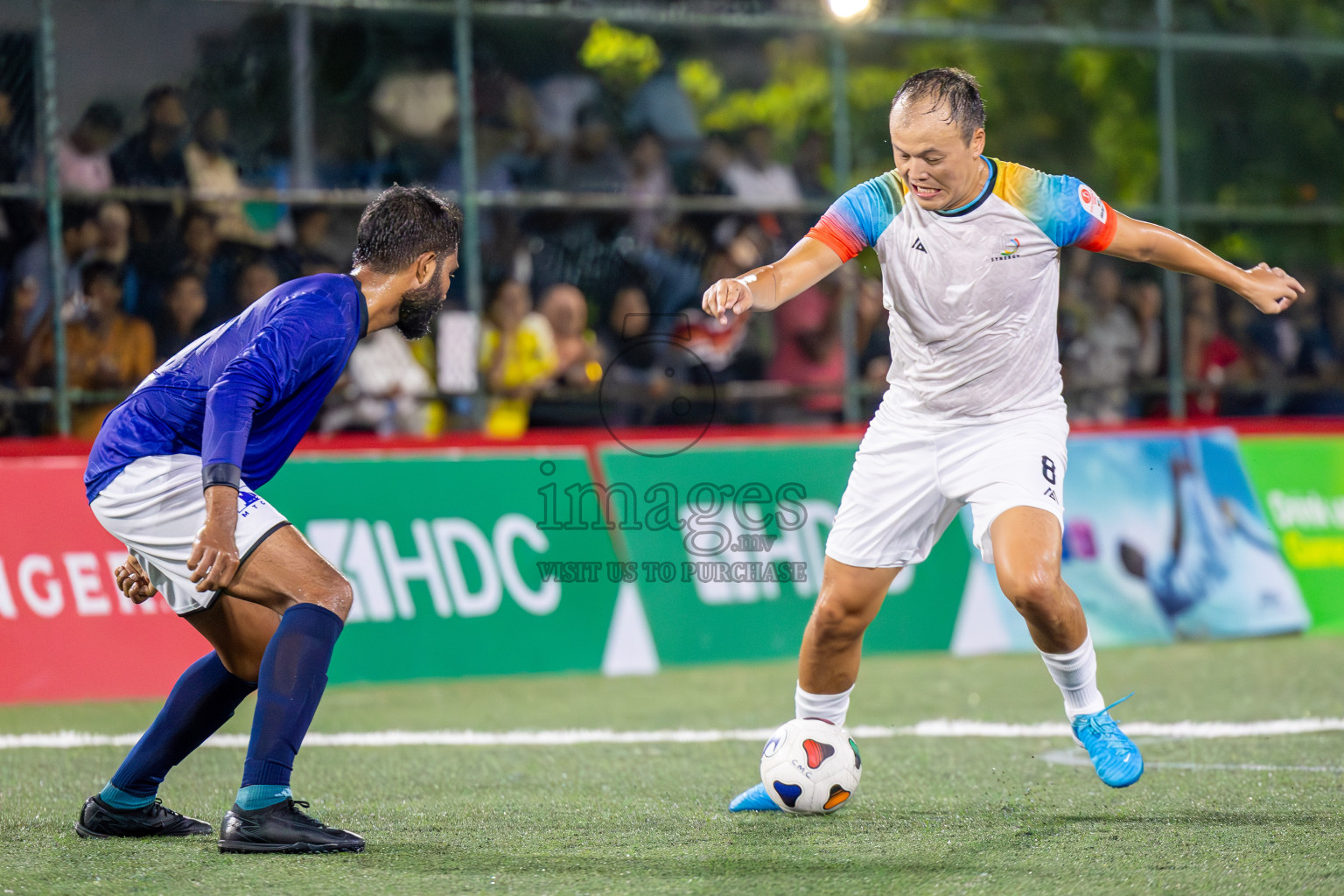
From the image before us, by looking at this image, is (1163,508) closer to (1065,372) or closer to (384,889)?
(1065,372)

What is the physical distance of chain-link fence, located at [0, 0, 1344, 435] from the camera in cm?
1088

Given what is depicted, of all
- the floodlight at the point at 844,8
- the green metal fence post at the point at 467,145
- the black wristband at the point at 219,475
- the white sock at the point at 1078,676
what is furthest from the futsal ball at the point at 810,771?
the floodlight at the point at 844,8

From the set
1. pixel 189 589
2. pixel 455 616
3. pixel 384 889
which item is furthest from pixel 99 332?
pixel 384 889

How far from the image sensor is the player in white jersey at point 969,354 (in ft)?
16.9

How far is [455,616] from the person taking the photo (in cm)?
934

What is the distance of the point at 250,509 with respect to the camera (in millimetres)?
4648

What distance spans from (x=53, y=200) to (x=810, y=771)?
760cm

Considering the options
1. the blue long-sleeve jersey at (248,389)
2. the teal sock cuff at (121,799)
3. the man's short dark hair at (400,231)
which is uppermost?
the man's short dark hair at (400,231)

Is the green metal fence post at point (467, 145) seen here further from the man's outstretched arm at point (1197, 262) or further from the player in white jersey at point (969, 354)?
the man's outstretched arm at point (1197, 262)

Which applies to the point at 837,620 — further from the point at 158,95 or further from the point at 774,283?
the point at 158,95

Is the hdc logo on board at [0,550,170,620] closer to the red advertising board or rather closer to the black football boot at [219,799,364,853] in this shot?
the red advertising board

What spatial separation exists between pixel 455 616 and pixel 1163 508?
191 inches

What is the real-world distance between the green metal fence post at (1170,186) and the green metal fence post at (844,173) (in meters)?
2.95

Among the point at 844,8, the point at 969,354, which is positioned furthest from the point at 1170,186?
the point at 969,354
